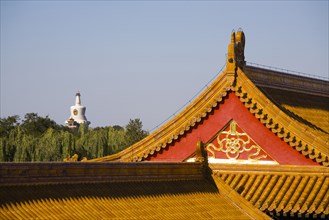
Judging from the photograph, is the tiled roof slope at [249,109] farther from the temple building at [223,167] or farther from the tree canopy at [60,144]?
the tree canopy at [60,144]

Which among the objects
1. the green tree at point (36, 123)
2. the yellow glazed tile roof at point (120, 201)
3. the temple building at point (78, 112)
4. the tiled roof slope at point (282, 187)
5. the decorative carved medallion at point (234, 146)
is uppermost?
the temple building at point (78, 112)

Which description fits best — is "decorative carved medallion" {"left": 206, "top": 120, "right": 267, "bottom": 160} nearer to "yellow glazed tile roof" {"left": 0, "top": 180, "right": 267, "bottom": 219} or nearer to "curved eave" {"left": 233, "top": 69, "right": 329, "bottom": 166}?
"curved eave" {"left": 233, "top": 69, "right": 329, "bottom": 166}

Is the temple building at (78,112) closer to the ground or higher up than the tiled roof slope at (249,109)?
higher up

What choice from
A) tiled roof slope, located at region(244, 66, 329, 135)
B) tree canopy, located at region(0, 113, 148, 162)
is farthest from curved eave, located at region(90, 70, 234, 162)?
tree canopy, located at region(0, 113, 148, 162)

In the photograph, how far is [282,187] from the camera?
1697 centimetres

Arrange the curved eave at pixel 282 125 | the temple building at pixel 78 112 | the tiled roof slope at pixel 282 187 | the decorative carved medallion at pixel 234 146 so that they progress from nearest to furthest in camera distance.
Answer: the tiled roof slope at pixel 282 187, the curved eave at pixel 282 125, the decorative carved medallion at pixel 234 146, the temple building at pixel 78 112

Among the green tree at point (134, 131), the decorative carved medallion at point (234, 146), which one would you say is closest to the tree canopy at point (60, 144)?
the green tree at point (134, 131)

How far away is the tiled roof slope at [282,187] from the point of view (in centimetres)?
1606

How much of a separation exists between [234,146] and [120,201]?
5.81m

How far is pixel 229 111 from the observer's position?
714 inches

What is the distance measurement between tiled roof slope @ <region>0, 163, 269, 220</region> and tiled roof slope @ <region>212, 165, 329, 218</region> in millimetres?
901

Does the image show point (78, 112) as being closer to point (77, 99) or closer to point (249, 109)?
point (77, 99)

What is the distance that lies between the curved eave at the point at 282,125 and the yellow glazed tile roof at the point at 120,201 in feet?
7.56

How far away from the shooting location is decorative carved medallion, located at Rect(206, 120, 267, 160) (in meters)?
17.9
